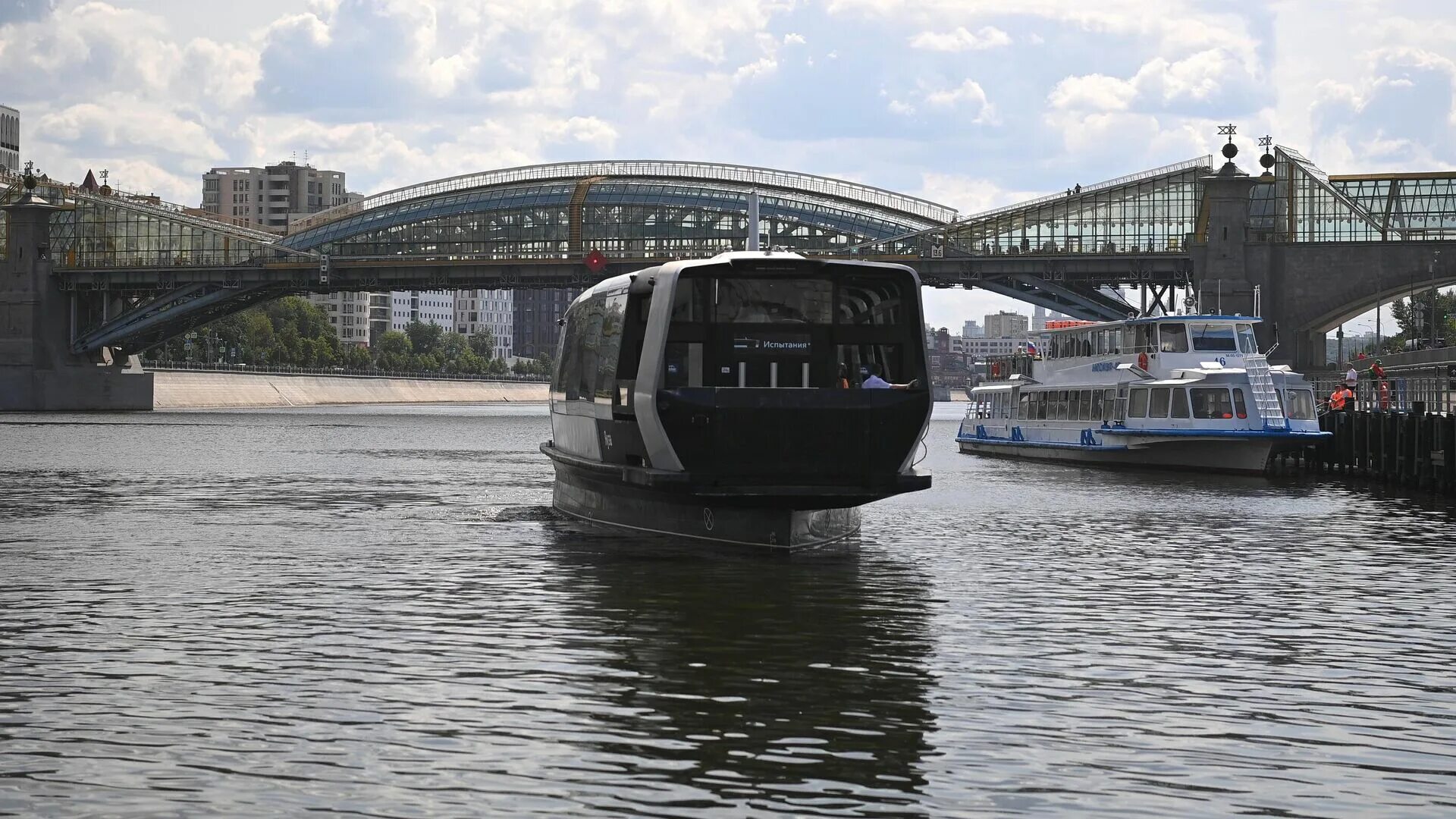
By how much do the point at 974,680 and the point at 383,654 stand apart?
20.1ft

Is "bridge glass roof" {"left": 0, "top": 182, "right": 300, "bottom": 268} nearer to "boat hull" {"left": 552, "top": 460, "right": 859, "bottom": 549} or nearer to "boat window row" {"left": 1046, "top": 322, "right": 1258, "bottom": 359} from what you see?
"boat window row" {"left": 1046, "top": 322, "right": 1258, "bottom": 359}

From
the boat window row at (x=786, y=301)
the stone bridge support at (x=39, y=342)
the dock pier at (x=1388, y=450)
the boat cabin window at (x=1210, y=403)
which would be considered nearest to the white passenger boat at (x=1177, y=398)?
the boat cabin window at (x=1210, y=403)

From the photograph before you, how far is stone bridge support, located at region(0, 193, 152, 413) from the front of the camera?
13938 centimetres

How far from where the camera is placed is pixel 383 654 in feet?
62.3

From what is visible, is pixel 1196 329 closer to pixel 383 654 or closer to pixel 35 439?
pixel 383 654

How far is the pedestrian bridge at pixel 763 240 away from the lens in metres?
104

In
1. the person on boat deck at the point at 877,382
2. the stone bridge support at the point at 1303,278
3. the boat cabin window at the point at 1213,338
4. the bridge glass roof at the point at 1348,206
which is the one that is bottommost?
the person on boat deck at the point at 877,382

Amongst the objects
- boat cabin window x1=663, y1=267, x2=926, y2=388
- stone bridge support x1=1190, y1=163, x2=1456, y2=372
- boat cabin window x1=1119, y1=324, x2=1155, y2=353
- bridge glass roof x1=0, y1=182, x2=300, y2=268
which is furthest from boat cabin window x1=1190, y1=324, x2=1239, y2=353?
bridge glass roof x1=0, y1=182, x2=300, y2=268

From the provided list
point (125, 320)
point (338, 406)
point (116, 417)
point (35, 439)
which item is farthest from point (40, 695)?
point (338, 406)

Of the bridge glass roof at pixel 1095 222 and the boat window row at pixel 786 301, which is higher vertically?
the bridge glass roof at pixel 1095 222

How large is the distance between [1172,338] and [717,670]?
4472 cm

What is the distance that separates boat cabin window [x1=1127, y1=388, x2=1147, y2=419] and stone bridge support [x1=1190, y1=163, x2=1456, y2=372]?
4112 cm

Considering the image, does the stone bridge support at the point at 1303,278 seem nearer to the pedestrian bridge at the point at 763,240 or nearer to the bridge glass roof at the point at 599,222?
the pedestrian bridge at the point at 763,240

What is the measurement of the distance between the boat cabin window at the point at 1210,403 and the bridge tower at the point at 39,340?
105m
